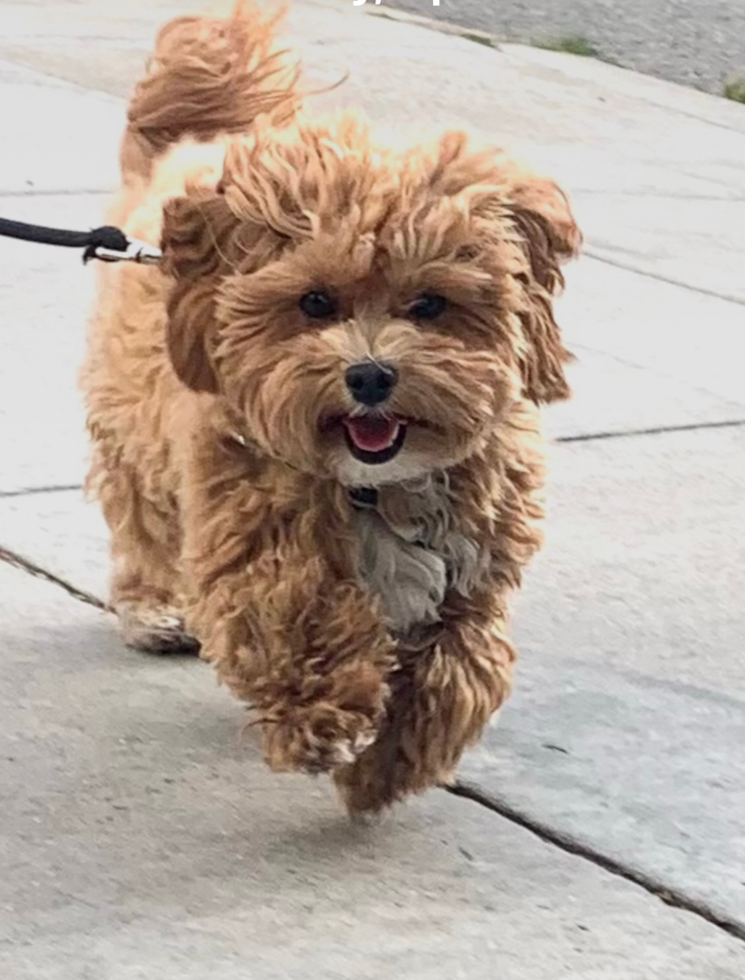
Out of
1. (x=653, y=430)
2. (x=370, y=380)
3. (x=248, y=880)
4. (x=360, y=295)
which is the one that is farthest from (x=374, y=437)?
(x=653, y=430)

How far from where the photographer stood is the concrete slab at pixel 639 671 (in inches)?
168

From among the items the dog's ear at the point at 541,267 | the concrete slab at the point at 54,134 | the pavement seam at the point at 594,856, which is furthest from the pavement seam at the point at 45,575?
the concrete slab at the point at 54,134

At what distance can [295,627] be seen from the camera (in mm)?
3949

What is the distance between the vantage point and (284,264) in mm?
3758

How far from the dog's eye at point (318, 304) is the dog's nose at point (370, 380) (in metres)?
0.15

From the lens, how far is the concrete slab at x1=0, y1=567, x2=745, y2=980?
3646 millimetres

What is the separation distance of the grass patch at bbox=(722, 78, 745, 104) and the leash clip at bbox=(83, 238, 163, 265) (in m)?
10.6

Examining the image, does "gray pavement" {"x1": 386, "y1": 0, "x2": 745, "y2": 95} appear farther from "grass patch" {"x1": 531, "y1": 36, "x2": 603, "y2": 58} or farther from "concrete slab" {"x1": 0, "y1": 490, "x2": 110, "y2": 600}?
"concrete slab" {"x1": 0, "y1": 490, "x2": 110, "y2": 600}

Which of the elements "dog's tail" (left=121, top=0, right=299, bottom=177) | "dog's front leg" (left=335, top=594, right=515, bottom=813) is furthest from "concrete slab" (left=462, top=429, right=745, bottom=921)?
"dog's tail" (left=121, top=0, right=299, bottom=177)

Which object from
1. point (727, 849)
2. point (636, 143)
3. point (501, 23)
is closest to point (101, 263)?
point (727, 849)

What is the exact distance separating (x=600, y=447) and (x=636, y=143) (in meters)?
6.07

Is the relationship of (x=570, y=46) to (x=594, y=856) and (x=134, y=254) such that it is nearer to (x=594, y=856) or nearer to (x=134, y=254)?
(x=134, y=254)

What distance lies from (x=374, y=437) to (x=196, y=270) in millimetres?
485

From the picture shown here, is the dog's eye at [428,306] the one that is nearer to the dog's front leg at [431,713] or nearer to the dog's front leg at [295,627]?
the dog's front leg at [295,627]
